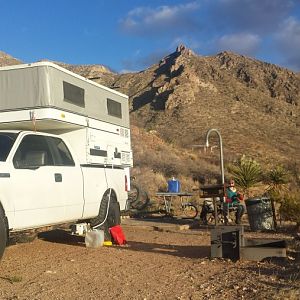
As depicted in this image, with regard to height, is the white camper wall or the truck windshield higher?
the white camper wall

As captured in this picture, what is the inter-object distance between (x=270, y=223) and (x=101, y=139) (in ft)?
13.6

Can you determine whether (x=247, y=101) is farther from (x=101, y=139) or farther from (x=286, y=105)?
(x=101, y=139)

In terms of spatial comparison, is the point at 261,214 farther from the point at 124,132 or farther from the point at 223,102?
the point at 223,102

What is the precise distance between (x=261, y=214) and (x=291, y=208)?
0.64 metres

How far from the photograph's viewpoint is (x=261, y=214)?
11.8 m

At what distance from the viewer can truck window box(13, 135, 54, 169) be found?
7883 mm

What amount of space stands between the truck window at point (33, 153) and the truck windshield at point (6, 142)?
133 millimetres

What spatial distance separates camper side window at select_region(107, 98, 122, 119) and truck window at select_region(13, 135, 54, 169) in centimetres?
281

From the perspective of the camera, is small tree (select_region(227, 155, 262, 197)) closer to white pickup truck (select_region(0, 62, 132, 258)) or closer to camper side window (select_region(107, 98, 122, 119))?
camper side window (select_region(107, 98, 122, 119))

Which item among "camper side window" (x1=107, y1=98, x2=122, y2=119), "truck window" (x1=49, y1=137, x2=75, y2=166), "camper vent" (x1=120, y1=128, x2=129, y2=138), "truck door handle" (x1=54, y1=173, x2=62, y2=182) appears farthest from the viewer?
"camper vent" (x1=120, y1=128, x2=129, y2=138)

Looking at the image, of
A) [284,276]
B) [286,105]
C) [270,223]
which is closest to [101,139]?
[270,223]

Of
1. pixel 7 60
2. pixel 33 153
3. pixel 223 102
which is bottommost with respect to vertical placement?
pixel 33 153

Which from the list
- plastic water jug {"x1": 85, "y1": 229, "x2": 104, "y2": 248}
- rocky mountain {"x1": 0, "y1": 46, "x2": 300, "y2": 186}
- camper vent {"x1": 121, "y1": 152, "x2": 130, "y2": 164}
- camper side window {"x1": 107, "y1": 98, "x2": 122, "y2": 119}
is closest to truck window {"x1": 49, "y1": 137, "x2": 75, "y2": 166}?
plastic water jug {"x1": 85, "y1": 229, "x2": 104, "y2": 248}

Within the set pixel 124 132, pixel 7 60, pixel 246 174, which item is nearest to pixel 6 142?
pixel 124 132
